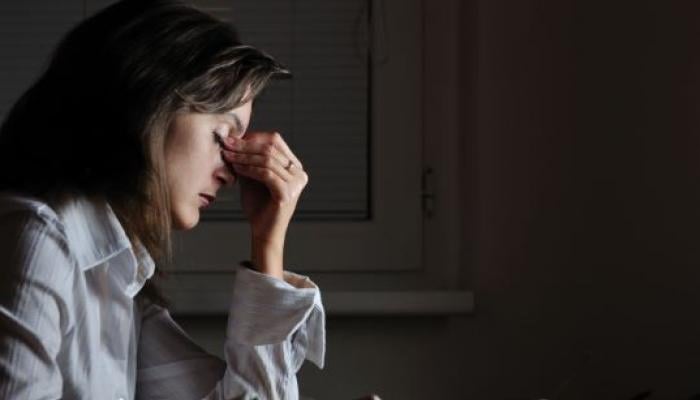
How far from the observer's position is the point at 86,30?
1.18 metres

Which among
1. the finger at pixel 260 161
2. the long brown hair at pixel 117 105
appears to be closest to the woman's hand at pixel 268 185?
the finger at pixel 260 161

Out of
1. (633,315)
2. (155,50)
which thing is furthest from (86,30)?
(633,315)

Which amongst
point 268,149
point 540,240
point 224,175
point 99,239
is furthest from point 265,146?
point 540,240

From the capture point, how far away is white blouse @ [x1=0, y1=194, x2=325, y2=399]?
3.31ft

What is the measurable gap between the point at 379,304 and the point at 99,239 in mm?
929

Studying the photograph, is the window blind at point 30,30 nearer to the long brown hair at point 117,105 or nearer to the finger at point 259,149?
the finger at point 259,149

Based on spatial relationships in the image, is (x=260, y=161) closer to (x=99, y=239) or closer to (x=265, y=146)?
(x=265, y=146)

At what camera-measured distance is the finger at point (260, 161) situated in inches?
53.9

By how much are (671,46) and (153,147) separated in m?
1.10

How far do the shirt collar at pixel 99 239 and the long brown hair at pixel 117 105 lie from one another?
16 mm

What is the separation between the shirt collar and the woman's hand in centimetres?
26

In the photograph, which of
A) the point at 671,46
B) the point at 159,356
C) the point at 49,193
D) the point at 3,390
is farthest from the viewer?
the point at 671,46

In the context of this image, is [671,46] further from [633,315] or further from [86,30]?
[86,30]

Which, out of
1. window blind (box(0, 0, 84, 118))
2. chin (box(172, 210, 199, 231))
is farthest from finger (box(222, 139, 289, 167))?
window blind (box(0, 0, 84, 118))
